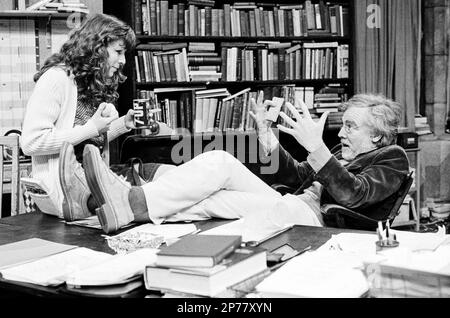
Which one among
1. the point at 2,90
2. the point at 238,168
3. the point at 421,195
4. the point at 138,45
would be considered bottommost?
the point at 421,195

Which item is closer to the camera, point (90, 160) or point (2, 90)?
point (90, 160)

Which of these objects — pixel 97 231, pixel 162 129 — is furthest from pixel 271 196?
pixel 162 129

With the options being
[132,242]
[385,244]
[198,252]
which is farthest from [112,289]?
[385,244]

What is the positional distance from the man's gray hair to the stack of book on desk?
132cm

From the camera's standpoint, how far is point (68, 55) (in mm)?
2764

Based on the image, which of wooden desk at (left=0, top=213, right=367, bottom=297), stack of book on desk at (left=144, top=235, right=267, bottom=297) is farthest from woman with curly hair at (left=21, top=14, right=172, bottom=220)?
stack of book on desk at (left=144, top=235, right=267, bottom=297)

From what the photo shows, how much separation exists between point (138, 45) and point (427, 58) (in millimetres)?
2530

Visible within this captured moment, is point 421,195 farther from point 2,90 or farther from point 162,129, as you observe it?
point 2,90

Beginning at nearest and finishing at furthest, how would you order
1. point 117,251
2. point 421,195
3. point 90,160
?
point 117,251 → point 90,160 → point 421,195

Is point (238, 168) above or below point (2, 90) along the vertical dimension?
below

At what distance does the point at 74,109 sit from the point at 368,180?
1298 mm

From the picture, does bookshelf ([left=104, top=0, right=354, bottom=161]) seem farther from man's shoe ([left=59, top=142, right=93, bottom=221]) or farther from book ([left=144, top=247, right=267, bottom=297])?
book ([left=144, top=247, right=267, bottom=297])

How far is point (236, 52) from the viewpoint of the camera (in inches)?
176

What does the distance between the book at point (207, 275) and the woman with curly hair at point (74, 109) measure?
3.51 feet
